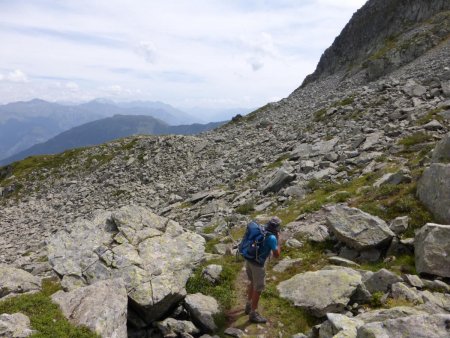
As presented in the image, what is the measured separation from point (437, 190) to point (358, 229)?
3.90 meters

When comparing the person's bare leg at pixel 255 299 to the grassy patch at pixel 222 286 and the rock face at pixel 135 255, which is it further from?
the rock face at pixel 135 255

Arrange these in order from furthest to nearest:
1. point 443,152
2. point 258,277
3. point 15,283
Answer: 1. point 443,152
2. point 15,283
3. point 258,277

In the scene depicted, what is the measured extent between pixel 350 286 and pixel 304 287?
182 centimetres

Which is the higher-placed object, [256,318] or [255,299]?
[255,299]

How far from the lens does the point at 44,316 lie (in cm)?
1269

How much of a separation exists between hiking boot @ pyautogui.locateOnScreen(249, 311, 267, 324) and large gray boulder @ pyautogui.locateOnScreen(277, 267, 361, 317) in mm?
1455

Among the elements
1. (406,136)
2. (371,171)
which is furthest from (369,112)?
(371,171)

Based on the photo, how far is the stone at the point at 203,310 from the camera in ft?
45.9

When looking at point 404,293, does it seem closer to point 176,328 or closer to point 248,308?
point 248,308

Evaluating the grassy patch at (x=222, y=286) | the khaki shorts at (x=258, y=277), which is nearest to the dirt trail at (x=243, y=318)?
the grassy patch at (x=222, y=286)

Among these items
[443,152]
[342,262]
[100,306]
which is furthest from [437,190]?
[100,306]

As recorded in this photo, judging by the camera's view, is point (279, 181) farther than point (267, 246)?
Yes

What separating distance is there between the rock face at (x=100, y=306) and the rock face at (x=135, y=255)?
A: 0.77 metres

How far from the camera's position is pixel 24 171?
7925 centimetres
